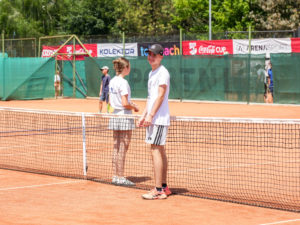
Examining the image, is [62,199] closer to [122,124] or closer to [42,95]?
[122,124]

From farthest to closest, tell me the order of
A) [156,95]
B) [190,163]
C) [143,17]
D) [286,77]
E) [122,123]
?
[143,17], [286,77], [190,163], [122,123], [156,95]

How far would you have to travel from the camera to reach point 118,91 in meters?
8.60

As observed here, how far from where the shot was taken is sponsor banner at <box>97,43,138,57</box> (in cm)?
3425

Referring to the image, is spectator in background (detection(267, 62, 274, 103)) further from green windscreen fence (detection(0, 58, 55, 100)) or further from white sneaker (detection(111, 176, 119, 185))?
white sneaker (detection(111, 176, 119, 185))

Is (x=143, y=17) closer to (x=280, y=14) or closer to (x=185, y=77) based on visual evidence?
(x=280, y=14)

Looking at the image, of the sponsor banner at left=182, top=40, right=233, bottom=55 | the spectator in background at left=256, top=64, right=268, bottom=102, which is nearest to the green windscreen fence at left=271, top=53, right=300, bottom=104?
the spectator in background at left=256, top=64, right=268, bottom=102

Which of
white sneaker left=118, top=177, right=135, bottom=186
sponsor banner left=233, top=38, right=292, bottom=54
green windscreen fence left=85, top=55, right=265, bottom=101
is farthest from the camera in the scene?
sponsor banner left=233, top=38, right=292, bottom=54

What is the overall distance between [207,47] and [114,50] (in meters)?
6.41

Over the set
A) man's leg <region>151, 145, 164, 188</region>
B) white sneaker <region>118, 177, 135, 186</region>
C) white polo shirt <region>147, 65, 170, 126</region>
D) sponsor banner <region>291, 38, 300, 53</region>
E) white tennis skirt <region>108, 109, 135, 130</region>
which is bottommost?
white sneaker <region>118, 177, 135, 186</region>

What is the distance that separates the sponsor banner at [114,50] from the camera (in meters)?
34.2

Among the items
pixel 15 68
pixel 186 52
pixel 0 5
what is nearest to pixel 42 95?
pixel 15 68

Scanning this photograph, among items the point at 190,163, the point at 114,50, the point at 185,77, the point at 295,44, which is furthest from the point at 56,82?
the point at 190,163

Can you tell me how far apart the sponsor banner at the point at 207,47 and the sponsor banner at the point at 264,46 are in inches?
21.0

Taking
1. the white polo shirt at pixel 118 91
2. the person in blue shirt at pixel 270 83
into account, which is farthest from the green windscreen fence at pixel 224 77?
the white polo shirt at pixel 118 91
